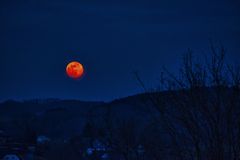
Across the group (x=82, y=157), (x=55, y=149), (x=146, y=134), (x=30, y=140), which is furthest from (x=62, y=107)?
(x=146, y=134)

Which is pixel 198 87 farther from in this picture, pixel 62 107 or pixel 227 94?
pixel 62 107

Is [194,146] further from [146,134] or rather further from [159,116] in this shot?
[146,134]

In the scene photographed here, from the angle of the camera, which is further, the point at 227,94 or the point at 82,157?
the point at 82,157

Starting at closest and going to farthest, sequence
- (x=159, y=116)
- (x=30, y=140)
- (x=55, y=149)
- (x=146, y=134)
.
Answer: (x=159, y=116), (x=146, y=134), (x=55, y=149), (x=30, y=140)

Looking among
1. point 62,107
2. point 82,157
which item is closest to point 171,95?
point 82,157

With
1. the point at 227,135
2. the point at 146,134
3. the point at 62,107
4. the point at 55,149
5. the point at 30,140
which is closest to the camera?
the point at 227,135

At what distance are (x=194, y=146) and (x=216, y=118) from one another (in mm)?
513

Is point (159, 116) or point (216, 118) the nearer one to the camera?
point (216, 118)

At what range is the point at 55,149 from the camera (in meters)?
40.3

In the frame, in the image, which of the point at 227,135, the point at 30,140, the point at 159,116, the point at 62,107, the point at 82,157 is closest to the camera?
the point at 227,135

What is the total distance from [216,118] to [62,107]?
69.4 m

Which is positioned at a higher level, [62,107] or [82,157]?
[62,107]

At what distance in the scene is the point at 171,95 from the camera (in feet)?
17.3

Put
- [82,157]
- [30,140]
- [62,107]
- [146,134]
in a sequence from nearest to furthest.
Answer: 1. [146,134]
2. [82,157]
3. [30,140]
4. [62,107]
